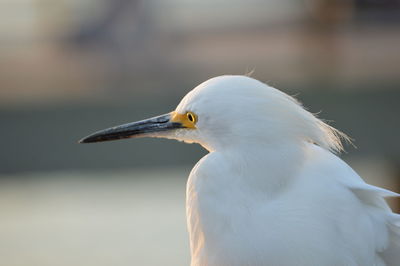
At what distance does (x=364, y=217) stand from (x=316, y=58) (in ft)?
10.5

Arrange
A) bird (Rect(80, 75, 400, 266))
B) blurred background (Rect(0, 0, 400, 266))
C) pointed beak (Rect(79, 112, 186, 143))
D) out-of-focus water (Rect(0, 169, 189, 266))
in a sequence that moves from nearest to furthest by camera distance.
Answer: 1. bird (Rect(80, 75, 400, 266))
2. pointed beak (Rect(79, 112, 186, 143))
3. blurred background (Rect(0, 0, 400, 266))
4. out-of-focus water (Rect(0, 169, 189, 266))

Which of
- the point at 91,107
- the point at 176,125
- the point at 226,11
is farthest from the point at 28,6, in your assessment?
the point at 176,125

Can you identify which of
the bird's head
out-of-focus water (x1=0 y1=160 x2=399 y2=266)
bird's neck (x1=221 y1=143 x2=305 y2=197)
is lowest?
out-of-focus water (x1=0 y1=160 x2=399 y2=266)

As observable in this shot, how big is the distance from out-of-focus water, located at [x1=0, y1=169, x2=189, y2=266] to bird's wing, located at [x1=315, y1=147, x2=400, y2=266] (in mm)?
4189

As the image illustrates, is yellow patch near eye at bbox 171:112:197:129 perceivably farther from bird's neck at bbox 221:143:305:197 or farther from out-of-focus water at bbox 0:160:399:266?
out-of-focus water at bbox 0:160:399:266

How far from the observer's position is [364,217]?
191 cm

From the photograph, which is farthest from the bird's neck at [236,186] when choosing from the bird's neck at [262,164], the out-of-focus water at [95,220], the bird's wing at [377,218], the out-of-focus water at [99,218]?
the out-of-focus water at [95,220]

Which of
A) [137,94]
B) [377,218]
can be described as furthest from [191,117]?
[137,94]

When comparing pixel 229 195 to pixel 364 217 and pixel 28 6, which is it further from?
pixel 28 6

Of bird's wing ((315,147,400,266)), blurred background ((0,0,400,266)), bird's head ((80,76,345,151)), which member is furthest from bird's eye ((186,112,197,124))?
blurred background ((0,0,400,266))

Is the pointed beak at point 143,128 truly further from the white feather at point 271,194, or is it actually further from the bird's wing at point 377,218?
the bird's wing at point 377,218

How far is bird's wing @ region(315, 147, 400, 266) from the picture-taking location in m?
1.90

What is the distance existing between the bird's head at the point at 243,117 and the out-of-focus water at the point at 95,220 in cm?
411

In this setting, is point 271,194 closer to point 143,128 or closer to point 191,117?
point 191,117
